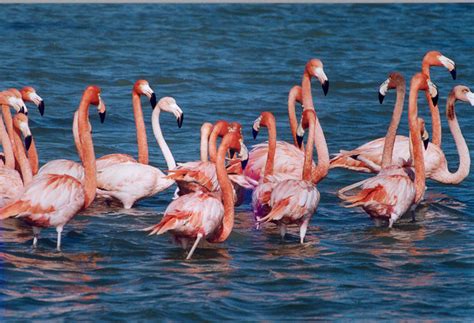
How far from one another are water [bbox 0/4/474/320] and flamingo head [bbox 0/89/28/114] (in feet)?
2.77

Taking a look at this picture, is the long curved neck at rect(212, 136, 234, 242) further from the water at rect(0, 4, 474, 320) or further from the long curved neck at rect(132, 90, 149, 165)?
the long curved neck at rect(132, 90, 149, 165)

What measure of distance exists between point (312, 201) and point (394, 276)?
0.85m

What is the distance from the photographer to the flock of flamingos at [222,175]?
7.25 m

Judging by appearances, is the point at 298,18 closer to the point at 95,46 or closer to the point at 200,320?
the point at 95,46

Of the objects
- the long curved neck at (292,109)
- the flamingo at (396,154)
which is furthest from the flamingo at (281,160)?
the flamingo at (396,154)

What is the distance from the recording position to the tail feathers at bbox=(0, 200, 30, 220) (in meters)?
7.18

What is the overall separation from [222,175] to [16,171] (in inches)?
67.8

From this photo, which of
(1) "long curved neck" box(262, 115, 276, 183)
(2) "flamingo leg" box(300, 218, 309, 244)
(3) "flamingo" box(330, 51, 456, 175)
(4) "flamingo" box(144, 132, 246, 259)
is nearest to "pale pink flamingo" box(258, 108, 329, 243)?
(2) "flamingo leg" box(300, 218, 309, 244)

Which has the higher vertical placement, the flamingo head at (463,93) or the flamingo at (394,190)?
the flamingo head at (463,93)

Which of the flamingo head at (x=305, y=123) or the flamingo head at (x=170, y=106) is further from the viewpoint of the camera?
the flamingo head at (x=170, y=106)

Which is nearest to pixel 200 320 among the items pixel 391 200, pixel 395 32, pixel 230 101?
pixel 391 200

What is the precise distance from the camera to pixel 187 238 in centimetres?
732

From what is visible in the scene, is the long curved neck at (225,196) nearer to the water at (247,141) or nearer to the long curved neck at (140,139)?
the water at (247,141)

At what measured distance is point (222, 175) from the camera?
7.55 metres
